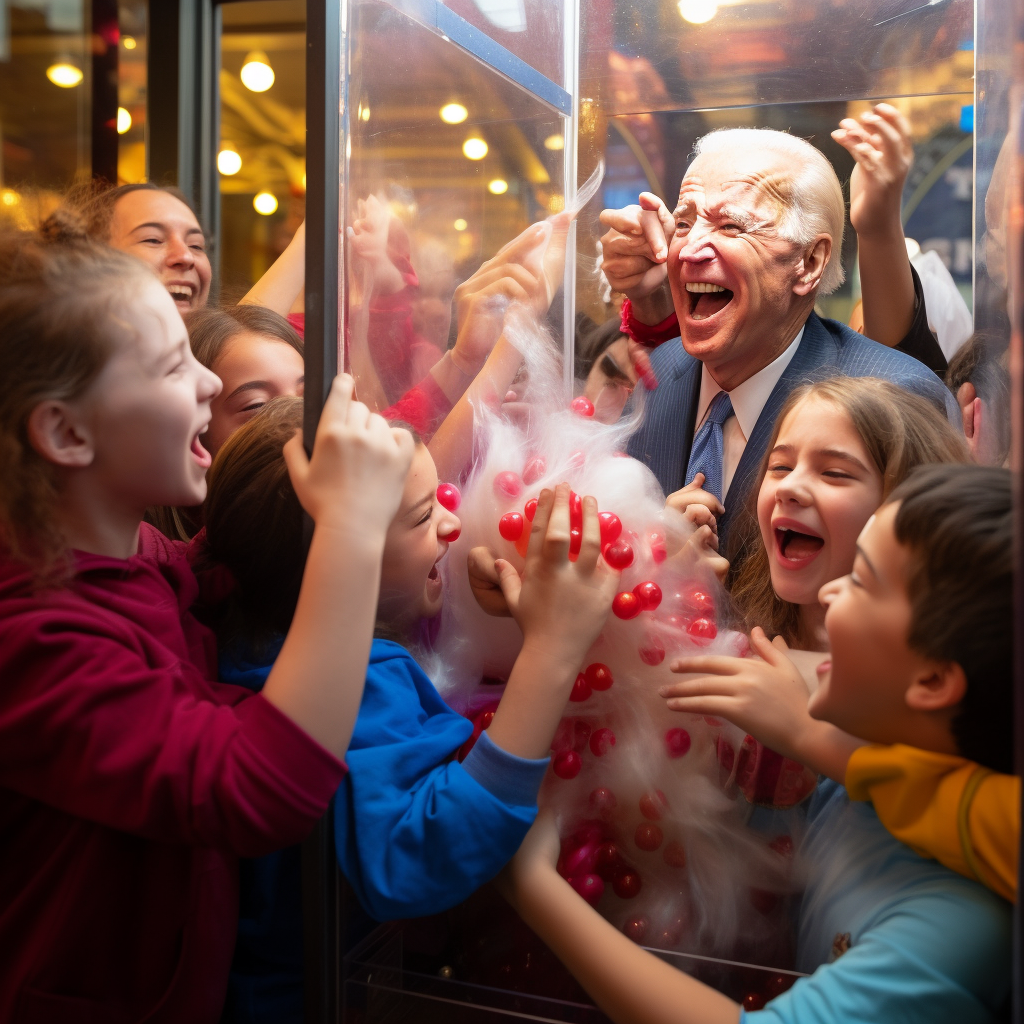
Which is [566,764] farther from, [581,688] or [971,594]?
[971,594]

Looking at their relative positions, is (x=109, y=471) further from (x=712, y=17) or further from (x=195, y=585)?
(x=712, y=17)

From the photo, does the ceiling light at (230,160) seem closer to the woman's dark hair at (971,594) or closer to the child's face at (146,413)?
the child's face at (146,413)

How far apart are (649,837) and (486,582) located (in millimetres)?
330

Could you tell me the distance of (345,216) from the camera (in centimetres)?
109

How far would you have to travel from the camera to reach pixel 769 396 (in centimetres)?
136

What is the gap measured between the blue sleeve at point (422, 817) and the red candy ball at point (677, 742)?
18 cm

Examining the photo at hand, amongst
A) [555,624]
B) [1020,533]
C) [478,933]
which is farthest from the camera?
[478,933]

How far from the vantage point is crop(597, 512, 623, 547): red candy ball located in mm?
1085

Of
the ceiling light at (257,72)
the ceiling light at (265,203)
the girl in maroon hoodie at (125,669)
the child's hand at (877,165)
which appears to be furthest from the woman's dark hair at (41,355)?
the ceiling light at (265,203)

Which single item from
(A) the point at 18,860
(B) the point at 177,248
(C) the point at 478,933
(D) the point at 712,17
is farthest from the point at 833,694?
(B) the point at 177,248

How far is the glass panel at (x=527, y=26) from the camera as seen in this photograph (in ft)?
4.78

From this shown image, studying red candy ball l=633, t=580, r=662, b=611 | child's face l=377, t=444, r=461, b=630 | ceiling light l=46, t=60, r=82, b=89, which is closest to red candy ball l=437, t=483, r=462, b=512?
child's face l=377, t=444, r=461, b=630

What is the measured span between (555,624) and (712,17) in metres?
0.98

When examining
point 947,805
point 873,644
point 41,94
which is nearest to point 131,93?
point 41,94
